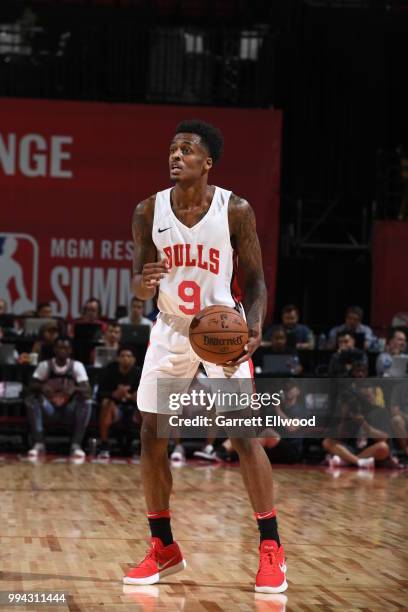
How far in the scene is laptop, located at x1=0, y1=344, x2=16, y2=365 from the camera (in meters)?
11.4

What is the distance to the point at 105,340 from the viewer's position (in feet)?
38.1

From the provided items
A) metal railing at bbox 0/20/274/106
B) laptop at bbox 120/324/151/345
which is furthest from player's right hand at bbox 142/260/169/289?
metal railing at bbox 0/20/274/106

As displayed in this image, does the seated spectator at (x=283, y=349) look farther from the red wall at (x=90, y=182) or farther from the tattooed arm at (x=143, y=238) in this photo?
the tattooed arm at (x=143, y=238)

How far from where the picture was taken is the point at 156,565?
4629mm

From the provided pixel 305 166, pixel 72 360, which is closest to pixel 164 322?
pixel 72 360

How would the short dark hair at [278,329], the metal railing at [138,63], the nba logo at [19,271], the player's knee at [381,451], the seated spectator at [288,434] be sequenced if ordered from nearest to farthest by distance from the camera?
the seated spectator at [288,434]
the player's knee at [381,451]
the short dark hair at [278,329]
the nba logo at [19,271]
the metal railing at [138,63]

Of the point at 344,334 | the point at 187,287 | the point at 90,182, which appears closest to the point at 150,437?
the point at 187,287

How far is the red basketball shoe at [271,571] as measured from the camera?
14.4ft

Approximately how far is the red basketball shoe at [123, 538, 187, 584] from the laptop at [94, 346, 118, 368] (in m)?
6.74

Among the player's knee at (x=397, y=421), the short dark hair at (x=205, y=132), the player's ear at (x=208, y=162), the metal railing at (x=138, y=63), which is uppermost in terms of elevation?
the metal railing at (x=138, y=63)

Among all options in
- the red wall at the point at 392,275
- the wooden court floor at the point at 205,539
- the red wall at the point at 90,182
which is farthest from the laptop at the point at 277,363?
the red wall at the point at 392,275

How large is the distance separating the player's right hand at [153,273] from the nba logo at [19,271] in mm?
9352

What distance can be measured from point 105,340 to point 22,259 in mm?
2581

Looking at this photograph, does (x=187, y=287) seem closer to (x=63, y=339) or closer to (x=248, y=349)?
(x=248, y=349)
